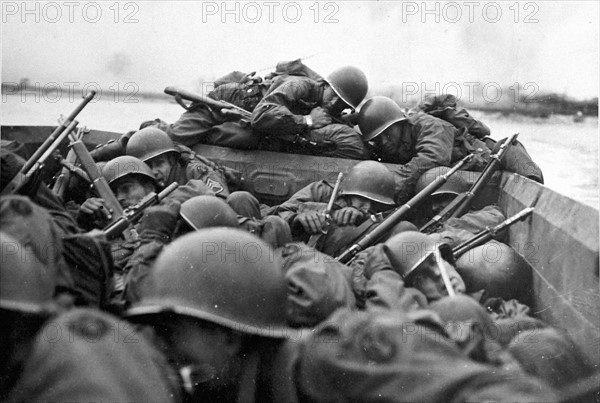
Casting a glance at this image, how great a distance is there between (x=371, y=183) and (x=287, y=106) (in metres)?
1.15

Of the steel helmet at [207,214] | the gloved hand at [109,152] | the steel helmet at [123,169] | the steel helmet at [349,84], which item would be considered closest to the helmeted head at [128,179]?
the steel helmet at [123,169]

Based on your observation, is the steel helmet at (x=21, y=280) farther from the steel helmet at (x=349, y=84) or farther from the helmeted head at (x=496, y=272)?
the steel helmet at (x=349, y=84)

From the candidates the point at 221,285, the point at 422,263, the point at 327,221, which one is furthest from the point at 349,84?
the point at 221,285

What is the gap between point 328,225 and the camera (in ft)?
13.9

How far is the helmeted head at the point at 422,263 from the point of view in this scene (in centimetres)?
A: 304

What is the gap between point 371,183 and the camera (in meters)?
4.57

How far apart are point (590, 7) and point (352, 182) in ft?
5.81

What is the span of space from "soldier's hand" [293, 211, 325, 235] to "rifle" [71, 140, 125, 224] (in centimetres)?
103

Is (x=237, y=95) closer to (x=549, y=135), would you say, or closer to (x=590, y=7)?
(x=590, y=7)

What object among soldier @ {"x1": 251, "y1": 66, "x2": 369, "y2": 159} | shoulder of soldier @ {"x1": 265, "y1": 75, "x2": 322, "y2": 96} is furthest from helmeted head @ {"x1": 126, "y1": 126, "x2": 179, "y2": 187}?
shoulder of soldier @ {"x1": 265, "y1": 75, "x2": 322, "y2": 96}

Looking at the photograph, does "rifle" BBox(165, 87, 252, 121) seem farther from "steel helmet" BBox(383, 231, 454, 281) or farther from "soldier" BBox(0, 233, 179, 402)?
"soldier" BBox(0, 233, 179, 402)

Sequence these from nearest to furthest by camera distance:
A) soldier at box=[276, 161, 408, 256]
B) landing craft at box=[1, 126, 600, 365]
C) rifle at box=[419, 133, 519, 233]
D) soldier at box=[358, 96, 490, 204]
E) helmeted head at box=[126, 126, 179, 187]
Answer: landing craft at box=[1, 126, 600, 365], soldier at box=[276, 161, 408, 256], rifle at box=[419, 133, 519, 233], helmeted head at box=[126, 126, 179, 187], soldier at box=[358, 96, 490, 204]

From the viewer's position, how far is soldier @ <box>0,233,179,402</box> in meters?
1.67

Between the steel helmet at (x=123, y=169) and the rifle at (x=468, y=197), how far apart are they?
72.7 inches
